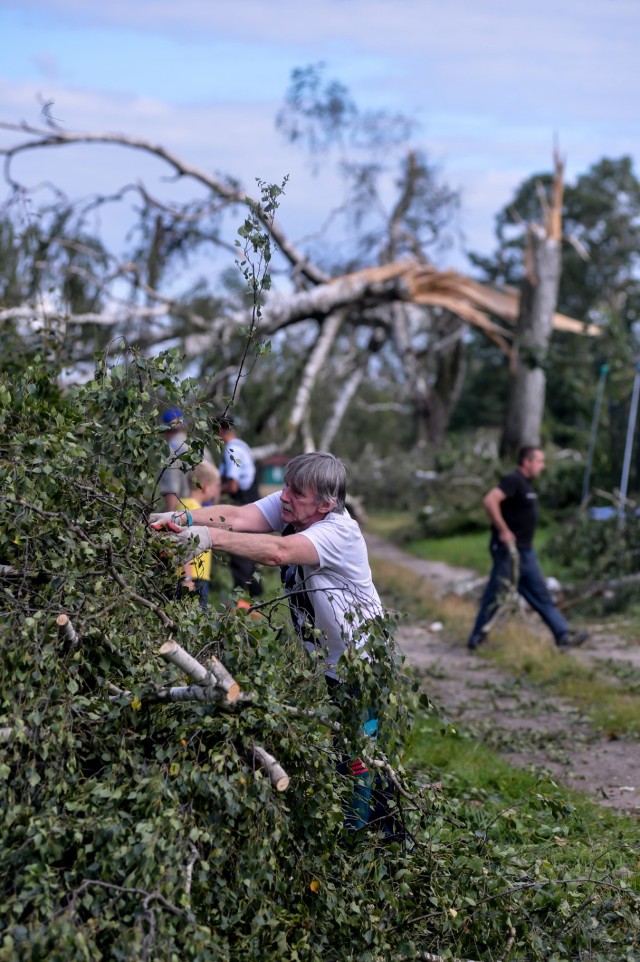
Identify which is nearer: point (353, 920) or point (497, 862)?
point (353, 920)

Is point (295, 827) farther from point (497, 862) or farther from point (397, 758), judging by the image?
point (497, 862)

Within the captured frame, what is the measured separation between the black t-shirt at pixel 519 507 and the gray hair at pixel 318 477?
634cm

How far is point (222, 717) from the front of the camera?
3414 millimetres

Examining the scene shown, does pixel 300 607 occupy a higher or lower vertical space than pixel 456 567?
higher

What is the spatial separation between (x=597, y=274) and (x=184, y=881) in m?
48.8

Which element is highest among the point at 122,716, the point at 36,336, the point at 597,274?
the point at 597,274

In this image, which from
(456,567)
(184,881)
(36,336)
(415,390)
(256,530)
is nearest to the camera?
(184,881)

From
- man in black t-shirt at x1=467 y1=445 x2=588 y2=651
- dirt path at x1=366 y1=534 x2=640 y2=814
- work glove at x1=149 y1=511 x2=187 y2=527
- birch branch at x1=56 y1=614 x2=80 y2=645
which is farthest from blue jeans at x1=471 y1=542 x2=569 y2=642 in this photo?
birch branch at x1=56 y1=614 x2=80 y2=645

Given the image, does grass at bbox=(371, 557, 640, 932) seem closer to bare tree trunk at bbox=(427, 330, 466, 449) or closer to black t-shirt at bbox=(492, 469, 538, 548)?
black t-shirt at bbox=(492, 469, 538, 548)

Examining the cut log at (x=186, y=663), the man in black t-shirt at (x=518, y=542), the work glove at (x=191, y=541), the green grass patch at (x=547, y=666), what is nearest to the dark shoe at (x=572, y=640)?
the man in black t-shirt at (x=518, y=542)

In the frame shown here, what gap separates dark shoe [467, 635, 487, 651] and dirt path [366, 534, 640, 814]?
2.8 inches

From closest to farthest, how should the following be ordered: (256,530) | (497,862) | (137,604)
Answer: (137,604), (497,862), (256,530)

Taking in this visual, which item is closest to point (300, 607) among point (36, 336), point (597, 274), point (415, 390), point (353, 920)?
point (353, 920)

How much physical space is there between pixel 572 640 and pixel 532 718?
2567 millimetres
